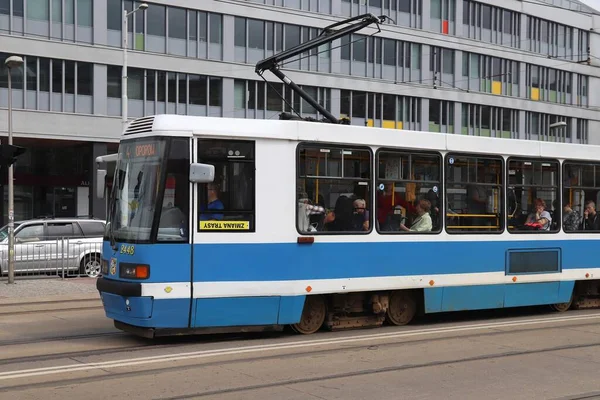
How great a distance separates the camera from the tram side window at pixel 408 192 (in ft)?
36.6

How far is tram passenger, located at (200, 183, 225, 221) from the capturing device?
9.78 m

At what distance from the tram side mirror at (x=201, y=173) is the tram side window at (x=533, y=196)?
509 centimetres

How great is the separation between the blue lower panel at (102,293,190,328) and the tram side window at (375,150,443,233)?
3.01 m

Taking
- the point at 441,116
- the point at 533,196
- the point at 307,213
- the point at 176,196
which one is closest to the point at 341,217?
the point at 307,213

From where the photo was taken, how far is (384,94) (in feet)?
145

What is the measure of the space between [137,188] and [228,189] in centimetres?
110

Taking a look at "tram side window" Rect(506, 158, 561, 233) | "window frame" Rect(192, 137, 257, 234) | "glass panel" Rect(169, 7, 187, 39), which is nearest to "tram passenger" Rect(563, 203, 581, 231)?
"tram side window" Rect(506, 158, 561, 233)

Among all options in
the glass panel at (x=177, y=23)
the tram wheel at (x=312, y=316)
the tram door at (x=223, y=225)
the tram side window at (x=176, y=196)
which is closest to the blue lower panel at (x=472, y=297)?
the tram wheel at (x=312, y=316)

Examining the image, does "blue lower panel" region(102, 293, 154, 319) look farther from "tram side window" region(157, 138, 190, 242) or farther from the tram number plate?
"tram side window" region(157, 138, 190, 242)

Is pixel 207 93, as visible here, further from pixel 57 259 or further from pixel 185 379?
pixel 185 379

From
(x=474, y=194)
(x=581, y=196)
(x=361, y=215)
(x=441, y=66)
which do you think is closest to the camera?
(x=361, y=215)

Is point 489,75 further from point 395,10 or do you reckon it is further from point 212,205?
point 212,205

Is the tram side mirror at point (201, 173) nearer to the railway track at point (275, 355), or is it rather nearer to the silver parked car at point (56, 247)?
the railway track at point (275, 355)

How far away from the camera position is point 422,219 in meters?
11.5
